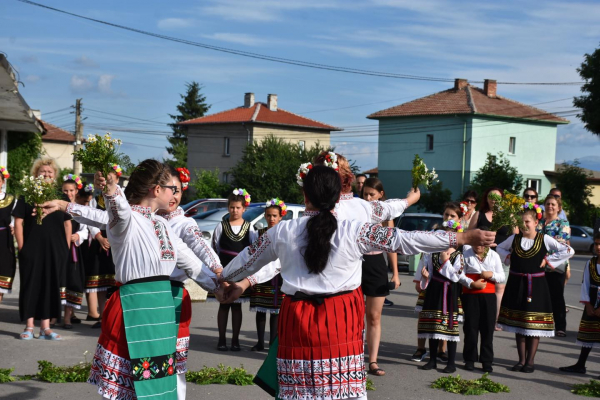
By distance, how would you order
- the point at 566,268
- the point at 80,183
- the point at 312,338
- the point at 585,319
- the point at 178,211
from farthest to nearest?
the point at 566,268, the point at 80,183, the point at 585,319, the point at 178,211, the point at 312,338

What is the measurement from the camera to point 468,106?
2016 inches

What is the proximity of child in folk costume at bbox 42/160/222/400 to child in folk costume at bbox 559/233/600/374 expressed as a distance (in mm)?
5582

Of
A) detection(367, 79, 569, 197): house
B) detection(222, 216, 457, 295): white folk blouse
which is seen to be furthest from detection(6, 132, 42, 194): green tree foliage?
detection(367, 79, 569, 197): house

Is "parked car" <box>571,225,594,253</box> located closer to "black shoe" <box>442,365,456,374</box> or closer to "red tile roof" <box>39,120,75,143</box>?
"black shoe" <box>442,365,456,374</box>

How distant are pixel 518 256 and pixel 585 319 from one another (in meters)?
1.04

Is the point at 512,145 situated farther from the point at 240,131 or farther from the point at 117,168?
the point at 117,168

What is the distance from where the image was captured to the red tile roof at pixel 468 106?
5159 cm

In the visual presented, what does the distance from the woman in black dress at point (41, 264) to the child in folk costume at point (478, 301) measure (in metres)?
5.14

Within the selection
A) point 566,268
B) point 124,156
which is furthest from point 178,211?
point 566,268

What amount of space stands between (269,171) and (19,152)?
27.1 m

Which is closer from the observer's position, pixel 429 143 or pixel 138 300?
pixel 138 300

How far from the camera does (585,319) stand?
8.43 metres

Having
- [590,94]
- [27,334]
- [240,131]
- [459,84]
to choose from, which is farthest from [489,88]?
[27,334]

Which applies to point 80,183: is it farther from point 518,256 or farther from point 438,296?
point 518,256
